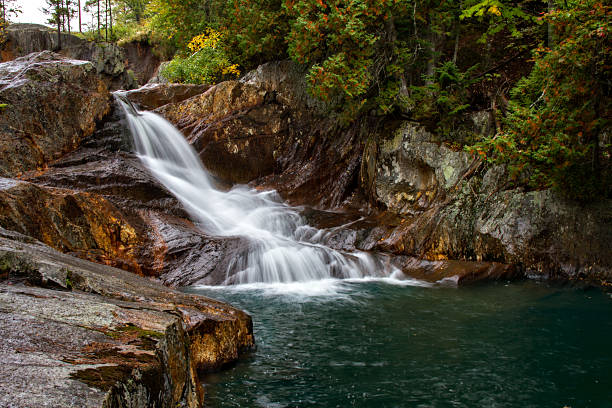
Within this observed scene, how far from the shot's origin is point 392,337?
555 cm

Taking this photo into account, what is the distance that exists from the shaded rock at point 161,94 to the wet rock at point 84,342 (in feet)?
37.3

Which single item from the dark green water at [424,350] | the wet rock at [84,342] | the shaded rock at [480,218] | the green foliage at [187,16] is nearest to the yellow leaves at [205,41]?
the green foliage at [187,16]

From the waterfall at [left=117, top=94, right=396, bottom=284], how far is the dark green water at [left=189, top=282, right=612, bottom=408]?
1009 millimetres

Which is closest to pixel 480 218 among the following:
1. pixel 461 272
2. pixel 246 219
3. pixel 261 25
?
pixel 461 272

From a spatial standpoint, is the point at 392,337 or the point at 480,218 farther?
the point at 480,218

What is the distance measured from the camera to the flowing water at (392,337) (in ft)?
13.5

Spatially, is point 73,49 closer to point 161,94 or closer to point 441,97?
point 161,94

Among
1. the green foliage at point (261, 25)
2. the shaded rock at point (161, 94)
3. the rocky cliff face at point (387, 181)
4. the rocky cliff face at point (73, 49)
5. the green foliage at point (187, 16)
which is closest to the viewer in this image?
the rocky cliff face at point (387, 181)

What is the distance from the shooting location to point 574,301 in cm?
712

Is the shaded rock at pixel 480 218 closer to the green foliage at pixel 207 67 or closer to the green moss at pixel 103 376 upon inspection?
the green foliage at pixel 207 67

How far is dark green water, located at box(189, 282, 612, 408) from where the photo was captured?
406 cm

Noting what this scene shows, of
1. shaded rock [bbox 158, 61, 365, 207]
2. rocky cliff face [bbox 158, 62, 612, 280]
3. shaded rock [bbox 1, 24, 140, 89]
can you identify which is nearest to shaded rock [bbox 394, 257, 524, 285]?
rocky cliff face [bbox 158, 62, 612, 280]

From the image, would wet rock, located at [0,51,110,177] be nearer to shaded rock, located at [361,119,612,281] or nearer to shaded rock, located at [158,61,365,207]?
shaded rock, located at [158,61,365,207]

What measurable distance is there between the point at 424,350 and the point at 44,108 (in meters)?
10.4
